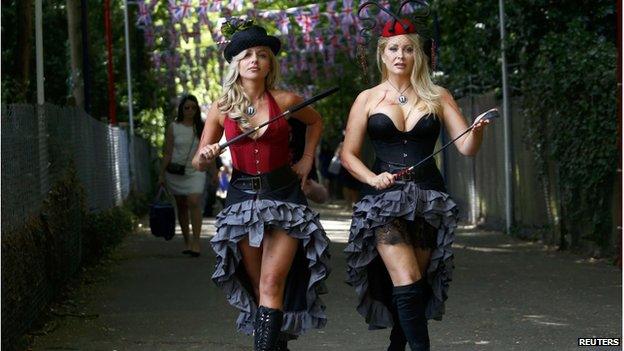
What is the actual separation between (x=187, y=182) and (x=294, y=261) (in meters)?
7.32

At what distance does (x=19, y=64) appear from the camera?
16.8 metres

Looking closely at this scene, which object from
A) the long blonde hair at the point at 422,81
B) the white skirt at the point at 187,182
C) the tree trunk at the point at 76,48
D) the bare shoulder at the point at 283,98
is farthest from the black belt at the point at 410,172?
the tree trunk at the point at 76,48

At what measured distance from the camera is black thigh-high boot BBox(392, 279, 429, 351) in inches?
287

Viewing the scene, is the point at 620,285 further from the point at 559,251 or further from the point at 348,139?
the point at 348,139

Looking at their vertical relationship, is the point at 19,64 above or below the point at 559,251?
above

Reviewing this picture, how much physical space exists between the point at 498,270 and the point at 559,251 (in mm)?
2143

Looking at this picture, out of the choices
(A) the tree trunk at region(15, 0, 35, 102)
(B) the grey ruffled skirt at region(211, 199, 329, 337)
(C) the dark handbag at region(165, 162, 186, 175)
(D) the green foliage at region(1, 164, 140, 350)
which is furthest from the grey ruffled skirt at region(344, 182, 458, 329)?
(A) the tree trunk at region(15, 0, 35, 102)

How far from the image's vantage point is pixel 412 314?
7332 millimetres

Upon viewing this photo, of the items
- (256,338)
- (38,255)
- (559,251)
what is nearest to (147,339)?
(38,255)

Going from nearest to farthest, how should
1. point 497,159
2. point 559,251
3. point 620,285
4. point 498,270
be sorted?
point 620,285 → point 498,270 → point 559,251 → point 497,159

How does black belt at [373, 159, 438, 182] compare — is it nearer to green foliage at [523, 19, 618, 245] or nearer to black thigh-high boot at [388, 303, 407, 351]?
black thigh-high boot at [388, 303, 407, 351]

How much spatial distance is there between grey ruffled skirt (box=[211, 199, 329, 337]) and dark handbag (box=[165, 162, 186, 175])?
717cm

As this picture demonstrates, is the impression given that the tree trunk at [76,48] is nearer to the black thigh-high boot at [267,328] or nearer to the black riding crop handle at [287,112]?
the black riding crop handle at [287,112]

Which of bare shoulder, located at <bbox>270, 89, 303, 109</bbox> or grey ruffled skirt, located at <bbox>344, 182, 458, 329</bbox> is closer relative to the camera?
grey ruffled skirt, located at <bbox>344, 182, 458, 329</bbox>
